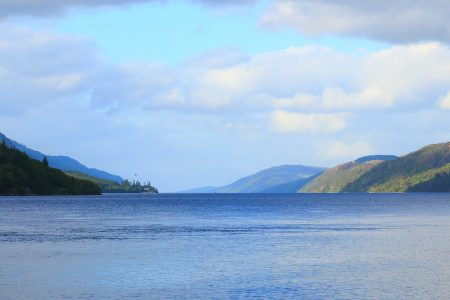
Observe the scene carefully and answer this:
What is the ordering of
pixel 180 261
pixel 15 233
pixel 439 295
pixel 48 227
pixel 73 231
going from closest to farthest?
pixel 439 295, pixel 180 261, pixel 15 233, pixel 73 231, pixel 48 227

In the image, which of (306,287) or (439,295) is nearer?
(439,295)

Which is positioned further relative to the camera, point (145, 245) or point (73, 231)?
point (73, 231)

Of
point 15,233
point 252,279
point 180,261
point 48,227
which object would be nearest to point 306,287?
point 252,279

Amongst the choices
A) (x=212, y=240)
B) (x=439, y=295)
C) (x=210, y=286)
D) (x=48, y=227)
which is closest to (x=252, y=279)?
(x=210, y=286)

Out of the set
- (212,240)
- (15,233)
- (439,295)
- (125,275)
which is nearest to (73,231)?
(15,233)

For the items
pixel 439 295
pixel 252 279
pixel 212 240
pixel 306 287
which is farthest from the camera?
pixel 212 240

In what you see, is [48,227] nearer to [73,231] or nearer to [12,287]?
[73,231]

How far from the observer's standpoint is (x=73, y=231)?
481 feet

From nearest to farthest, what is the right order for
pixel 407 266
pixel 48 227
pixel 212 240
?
pixel 407 266, pixel 212 240, pixel 48 227

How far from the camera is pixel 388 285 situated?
68.4 m

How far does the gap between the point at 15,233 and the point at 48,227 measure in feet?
71.5

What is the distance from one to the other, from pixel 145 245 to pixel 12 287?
45.9 metres

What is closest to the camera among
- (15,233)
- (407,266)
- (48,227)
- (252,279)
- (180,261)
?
(252,279)

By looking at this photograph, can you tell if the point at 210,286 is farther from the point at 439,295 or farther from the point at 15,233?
the point at 15,233
